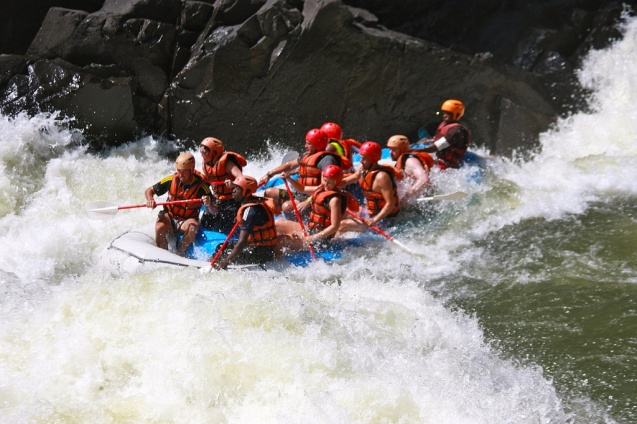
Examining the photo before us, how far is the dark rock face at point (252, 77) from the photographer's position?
25.8 ft

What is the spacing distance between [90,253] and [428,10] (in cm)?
602

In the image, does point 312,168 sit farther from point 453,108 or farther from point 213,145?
point 453,108

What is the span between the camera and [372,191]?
19.9 ft

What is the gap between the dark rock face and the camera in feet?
25.8

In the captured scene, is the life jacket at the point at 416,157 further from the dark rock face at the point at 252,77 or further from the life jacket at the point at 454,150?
the dark rock face at the point at 252,77

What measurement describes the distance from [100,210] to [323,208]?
6.37ft

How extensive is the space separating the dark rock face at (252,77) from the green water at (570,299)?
101 inches

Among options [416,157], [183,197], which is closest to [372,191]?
[416,157]

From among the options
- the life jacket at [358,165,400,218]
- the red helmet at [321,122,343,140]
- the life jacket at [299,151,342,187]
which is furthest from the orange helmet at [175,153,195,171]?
the red helmet at [321,122,343,140]

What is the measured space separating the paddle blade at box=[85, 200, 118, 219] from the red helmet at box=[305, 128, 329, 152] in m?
1.83

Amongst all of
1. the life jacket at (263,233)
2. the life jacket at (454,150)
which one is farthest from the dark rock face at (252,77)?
the life jacket at (263,233)

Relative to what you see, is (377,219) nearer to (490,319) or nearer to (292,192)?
(292,192)

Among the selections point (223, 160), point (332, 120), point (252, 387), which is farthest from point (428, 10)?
point (252, 387)

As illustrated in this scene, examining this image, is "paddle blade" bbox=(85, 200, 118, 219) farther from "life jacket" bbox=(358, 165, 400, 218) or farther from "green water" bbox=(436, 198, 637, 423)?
"green water" bbox=(436, 198, 637, 423)
